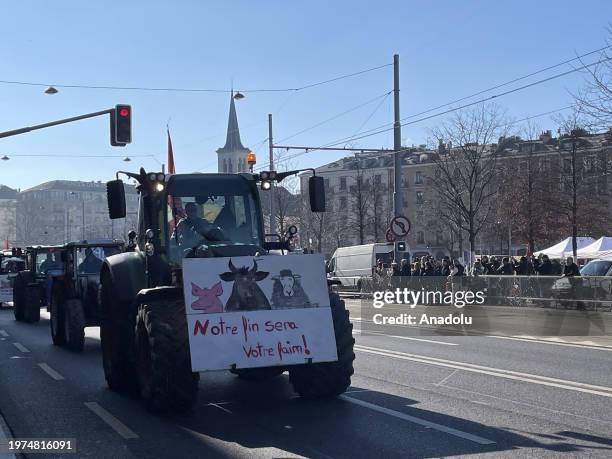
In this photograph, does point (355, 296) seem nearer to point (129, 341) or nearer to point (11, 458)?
point (129, 341)

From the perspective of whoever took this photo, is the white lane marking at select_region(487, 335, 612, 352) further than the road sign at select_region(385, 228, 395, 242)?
No

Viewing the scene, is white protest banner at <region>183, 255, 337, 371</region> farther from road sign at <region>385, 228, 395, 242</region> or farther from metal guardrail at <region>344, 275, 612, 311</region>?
road sign at <region>385, 228, 395, 242</region>

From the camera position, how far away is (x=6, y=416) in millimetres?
9672

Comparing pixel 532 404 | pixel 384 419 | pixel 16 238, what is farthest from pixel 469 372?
pixel 16 238

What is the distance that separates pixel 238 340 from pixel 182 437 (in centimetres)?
123

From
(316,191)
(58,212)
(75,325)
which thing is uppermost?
(58,212)

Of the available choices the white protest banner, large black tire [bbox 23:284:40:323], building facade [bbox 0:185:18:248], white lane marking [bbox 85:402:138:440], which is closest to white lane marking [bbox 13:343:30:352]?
large black tire [bbox 23:284:40:323]

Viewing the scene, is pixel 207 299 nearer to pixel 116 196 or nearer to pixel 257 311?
pixel 257 311

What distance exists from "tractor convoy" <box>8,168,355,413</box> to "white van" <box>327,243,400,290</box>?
101 feet

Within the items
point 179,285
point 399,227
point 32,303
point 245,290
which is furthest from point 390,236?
point 245,290

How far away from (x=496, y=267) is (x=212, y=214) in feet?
66.9

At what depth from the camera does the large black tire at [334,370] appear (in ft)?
32.1

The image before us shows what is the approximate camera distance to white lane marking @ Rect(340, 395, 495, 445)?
786cm

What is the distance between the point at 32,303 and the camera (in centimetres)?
2572
